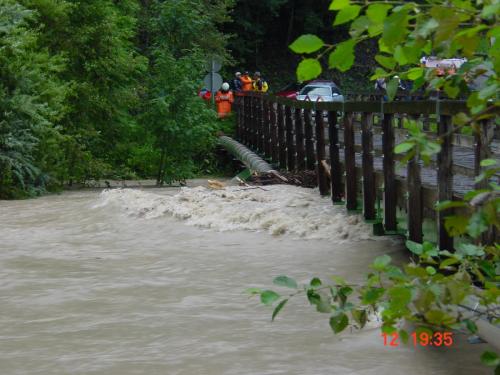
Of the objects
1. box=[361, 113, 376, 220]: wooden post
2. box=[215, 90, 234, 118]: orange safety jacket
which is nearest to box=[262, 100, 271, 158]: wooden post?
box=[215, 90, 234, 118]: orange safety jacket

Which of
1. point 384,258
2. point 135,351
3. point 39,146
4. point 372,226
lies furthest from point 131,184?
point 384,258

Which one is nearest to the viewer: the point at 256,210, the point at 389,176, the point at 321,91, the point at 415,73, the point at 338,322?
the point at 338,322

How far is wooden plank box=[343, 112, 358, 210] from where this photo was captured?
12773 mm

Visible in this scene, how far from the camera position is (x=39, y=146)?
21406 millimetres

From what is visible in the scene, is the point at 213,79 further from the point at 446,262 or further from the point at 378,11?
the point at 378,11

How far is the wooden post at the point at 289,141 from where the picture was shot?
64.9ft

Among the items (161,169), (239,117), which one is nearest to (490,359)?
(161,169)

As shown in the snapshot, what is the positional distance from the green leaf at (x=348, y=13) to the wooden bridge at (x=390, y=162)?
232cm

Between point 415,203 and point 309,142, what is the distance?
8216 mm

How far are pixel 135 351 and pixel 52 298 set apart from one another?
2.18m

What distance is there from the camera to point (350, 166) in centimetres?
1282

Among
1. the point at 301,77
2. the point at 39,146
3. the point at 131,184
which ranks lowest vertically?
the point at 131,184

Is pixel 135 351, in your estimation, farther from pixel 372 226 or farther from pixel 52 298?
pixel 372 226

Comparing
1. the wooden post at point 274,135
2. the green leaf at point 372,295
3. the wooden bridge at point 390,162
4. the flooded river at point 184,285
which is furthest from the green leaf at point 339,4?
the wooden post at point 274,135
